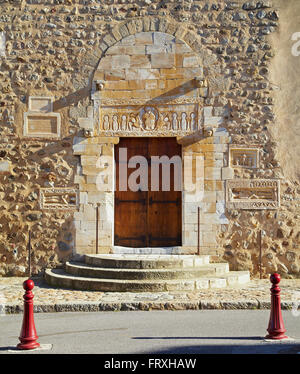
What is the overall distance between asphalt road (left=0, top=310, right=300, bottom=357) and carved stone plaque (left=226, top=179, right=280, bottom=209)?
10.3 ft

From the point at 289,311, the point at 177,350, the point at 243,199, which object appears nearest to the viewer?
the point at 177,350

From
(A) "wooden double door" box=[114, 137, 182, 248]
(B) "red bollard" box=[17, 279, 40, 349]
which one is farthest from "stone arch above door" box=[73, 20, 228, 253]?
(B) "red bollard" box=[17, 279, 40, 349]

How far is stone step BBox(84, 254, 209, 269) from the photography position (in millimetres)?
9922

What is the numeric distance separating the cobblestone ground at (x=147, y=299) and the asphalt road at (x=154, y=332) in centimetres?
17

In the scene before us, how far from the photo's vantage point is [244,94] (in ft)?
36.7

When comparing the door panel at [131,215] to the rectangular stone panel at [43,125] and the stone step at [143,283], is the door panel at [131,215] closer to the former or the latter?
the rectangular stone panel at [43,125]

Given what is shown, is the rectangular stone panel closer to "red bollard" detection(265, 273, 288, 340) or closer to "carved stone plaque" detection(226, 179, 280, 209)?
"carved stone plaque" detection(226, 179, 280, 209)

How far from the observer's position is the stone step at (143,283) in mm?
9391

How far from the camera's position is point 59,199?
11.2m

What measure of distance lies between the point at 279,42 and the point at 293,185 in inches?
108

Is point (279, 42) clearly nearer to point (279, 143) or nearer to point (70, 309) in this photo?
point (279, 143)

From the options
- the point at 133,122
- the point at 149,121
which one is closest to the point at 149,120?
the point at 149,121

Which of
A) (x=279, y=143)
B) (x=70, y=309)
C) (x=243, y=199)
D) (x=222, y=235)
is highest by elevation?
(x=279, y=143)

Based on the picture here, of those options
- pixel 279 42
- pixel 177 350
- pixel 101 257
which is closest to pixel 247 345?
pixel 177 350
